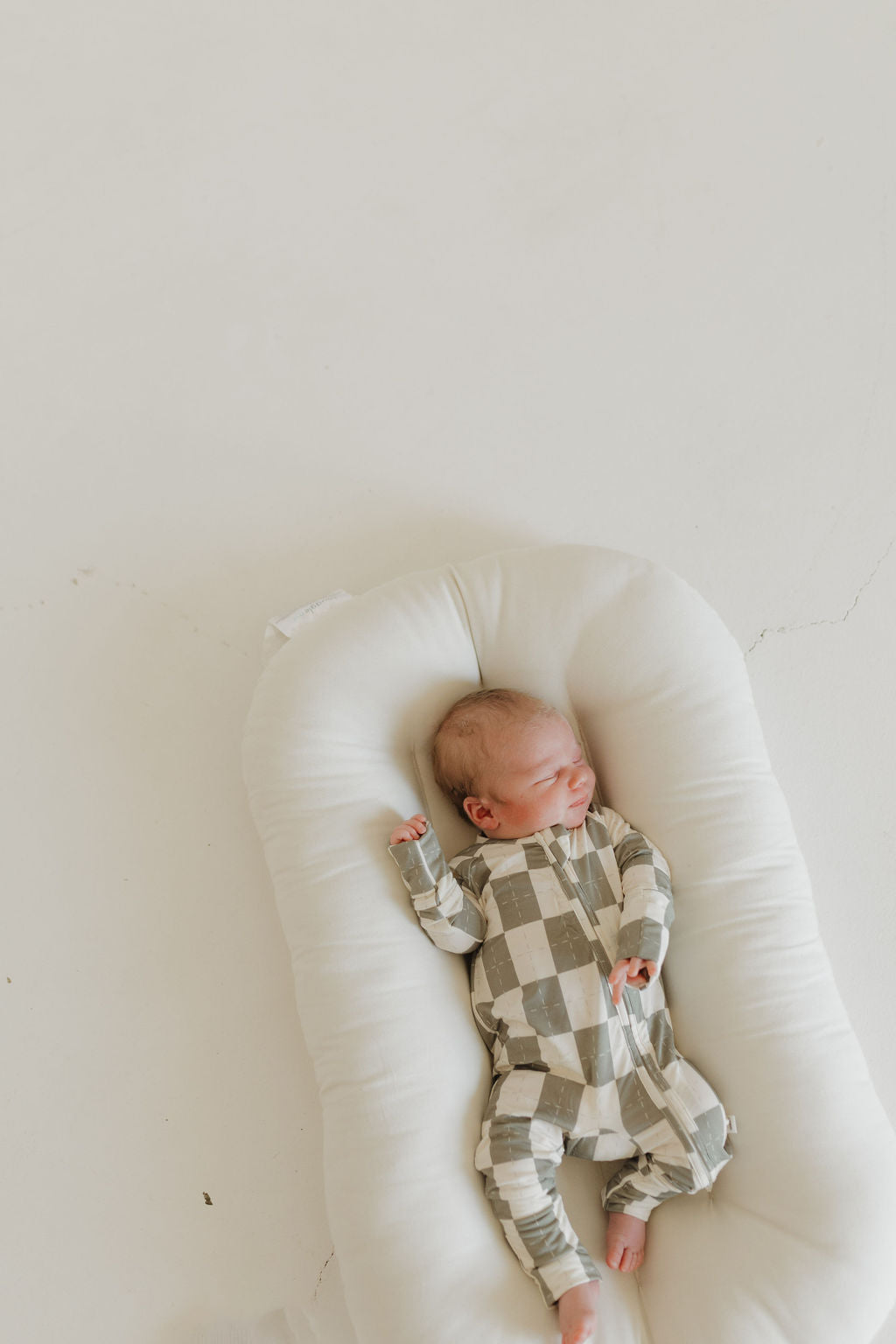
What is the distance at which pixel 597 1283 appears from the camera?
1335 mm

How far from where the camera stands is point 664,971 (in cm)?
155

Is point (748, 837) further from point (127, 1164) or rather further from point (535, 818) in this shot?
point (127, 1164)

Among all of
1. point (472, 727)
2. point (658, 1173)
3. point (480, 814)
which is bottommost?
point (658, 1173)

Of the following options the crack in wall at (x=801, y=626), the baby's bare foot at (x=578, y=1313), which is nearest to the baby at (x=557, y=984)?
the baby's bare foot at (x=578, y=1313)

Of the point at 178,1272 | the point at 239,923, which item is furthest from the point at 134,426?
the point at 178,1272

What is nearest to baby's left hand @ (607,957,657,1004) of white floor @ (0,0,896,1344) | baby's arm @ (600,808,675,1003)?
baby's arm @ (600,808,675,1003)

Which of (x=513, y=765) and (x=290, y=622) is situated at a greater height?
(x=290, y=622)

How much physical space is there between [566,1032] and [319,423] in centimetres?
111

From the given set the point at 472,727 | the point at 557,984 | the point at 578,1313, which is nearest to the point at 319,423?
the point at 472,727

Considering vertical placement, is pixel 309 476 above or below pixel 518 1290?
above

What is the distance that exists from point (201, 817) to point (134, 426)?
704mm

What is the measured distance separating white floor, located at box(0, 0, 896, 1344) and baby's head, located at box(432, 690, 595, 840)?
1.28ft

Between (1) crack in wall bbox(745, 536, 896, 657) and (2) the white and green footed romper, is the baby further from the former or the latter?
(1) crack in wall bbox(745, 536, 896, 657)

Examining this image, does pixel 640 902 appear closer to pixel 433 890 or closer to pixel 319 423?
pixel 433 890
